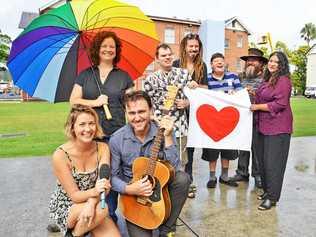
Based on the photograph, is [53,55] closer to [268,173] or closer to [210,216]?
[210,216]

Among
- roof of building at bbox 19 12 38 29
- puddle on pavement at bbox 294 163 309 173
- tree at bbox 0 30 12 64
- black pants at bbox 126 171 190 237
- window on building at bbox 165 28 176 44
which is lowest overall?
puddle on pavement at bbox 294 163 309 173

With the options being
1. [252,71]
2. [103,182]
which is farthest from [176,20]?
[103,182]

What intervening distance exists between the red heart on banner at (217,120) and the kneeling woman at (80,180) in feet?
6.77

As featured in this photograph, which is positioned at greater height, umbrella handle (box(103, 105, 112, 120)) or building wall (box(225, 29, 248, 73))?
building wall (box(225, 29, 248, 73))

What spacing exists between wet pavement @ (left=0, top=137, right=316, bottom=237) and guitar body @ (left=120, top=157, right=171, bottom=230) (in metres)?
0.62

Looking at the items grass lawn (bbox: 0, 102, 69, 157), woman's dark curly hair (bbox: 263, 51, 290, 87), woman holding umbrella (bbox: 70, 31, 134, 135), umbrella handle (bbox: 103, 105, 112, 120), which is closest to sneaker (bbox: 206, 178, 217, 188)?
woman's dark curly hair (bbox: 263, 51, 290, 87)

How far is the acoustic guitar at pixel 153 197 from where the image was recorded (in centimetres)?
332

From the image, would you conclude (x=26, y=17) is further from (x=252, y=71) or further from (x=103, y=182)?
(x=103, y=182)

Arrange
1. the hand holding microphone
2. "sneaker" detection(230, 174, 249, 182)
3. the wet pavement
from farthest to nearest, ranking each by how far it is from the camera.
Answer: "sneaker" detection(230, 174, 249, 182) → the wet pavement → the hand holding microphone

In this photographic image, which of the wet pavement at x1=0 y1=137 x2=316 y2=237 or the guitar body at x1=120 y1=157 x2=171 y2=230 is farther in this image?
the wet pavement at x1=0 y1=137 x2=316 y2=237

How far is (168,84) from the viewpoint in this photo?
455 centimetres

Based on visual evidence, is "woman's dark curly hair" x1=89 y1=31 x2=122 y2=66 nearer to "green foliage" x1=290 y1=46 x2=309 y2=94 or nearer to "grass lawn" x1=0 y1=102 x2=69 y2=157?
"grass lawn" x1=0 y1=102 x2=69 y2=157

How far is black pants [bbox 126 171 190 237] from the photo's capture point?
3424mm

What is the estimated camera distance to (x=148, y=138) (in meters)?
3.54
